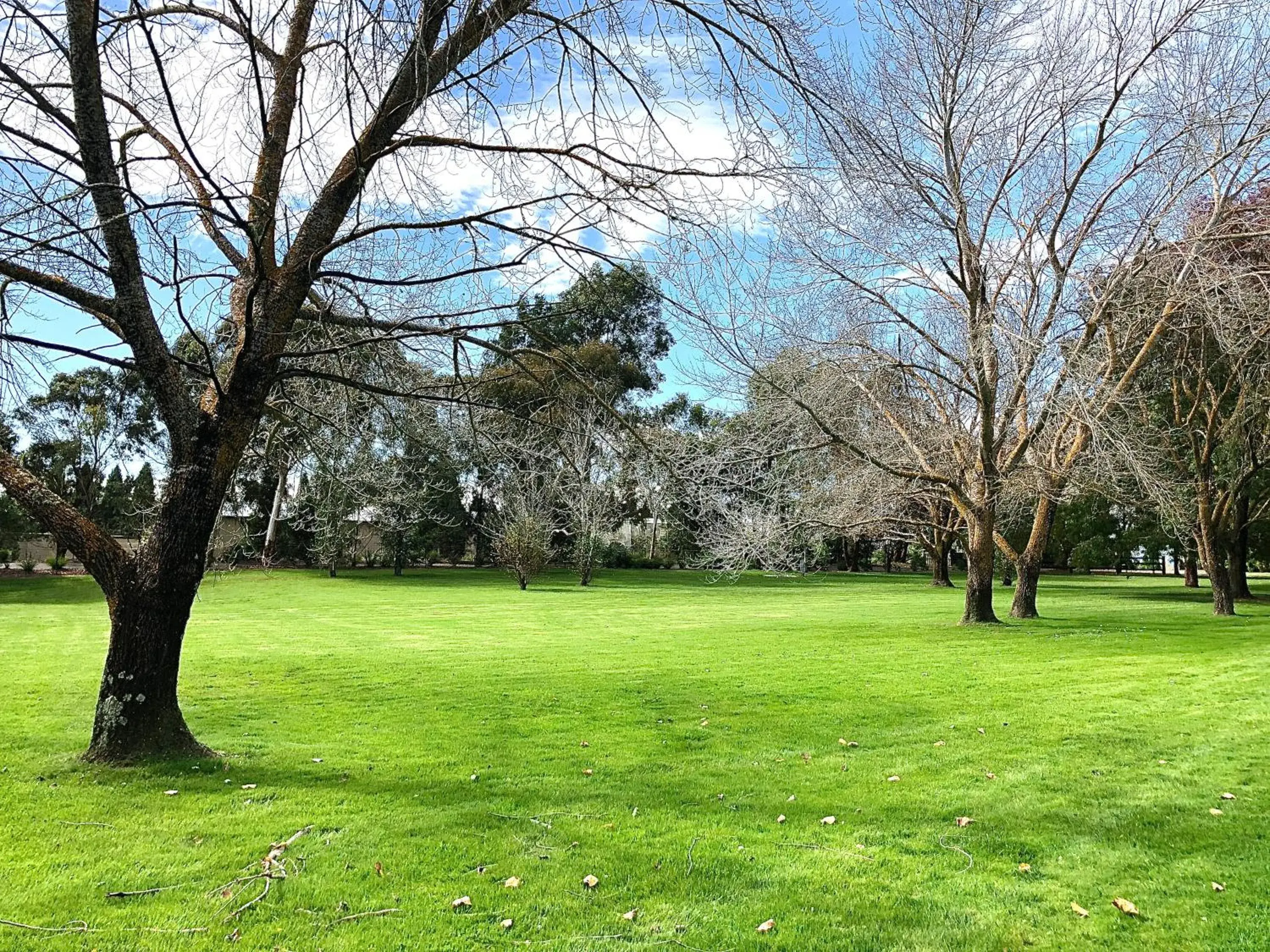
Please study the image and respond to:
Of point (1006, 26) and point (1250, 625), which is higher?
point (1006, 26)

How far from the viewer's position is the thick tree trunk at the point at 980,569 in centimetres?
1489

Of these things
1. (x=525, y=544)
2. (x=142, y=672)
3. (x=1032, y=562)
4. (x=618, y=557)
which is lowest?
(x=142, y=672)

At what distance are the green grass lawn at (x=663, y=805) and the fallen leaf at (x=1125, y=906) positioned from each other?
5 cm

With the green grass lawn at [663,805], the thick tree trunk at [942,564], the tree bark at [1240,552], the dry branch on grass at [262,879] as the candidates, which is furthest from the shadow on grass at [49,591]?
the tree bark at [1240,552]

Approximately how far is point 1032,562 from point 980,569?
1.48 metres

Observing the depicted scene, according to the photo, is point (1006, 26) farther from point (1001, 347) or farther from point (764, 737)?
point (764, 737)

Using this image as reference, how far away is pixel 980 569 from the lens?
15.6 m

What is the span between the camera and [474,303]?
17.7ft

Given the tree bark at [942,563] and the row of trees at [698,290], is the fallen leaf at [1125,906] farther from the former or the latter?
the tree bark at [942,563]

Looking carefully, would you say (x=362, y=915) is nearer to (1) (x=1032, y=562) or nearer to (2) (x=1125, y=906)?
(2) (x=1125, y=906)

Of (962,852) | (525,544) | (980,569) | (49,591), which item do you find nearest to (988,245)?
(980,569)

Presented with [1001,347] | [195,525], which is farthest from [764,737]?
[1001,347]

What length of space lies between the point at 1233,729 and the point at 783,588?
25383 millimetres

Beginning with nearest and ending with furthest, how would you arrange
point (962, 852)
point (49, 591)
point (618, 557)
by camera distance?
point (962, 852), point (49, 591), point (618, 557)
